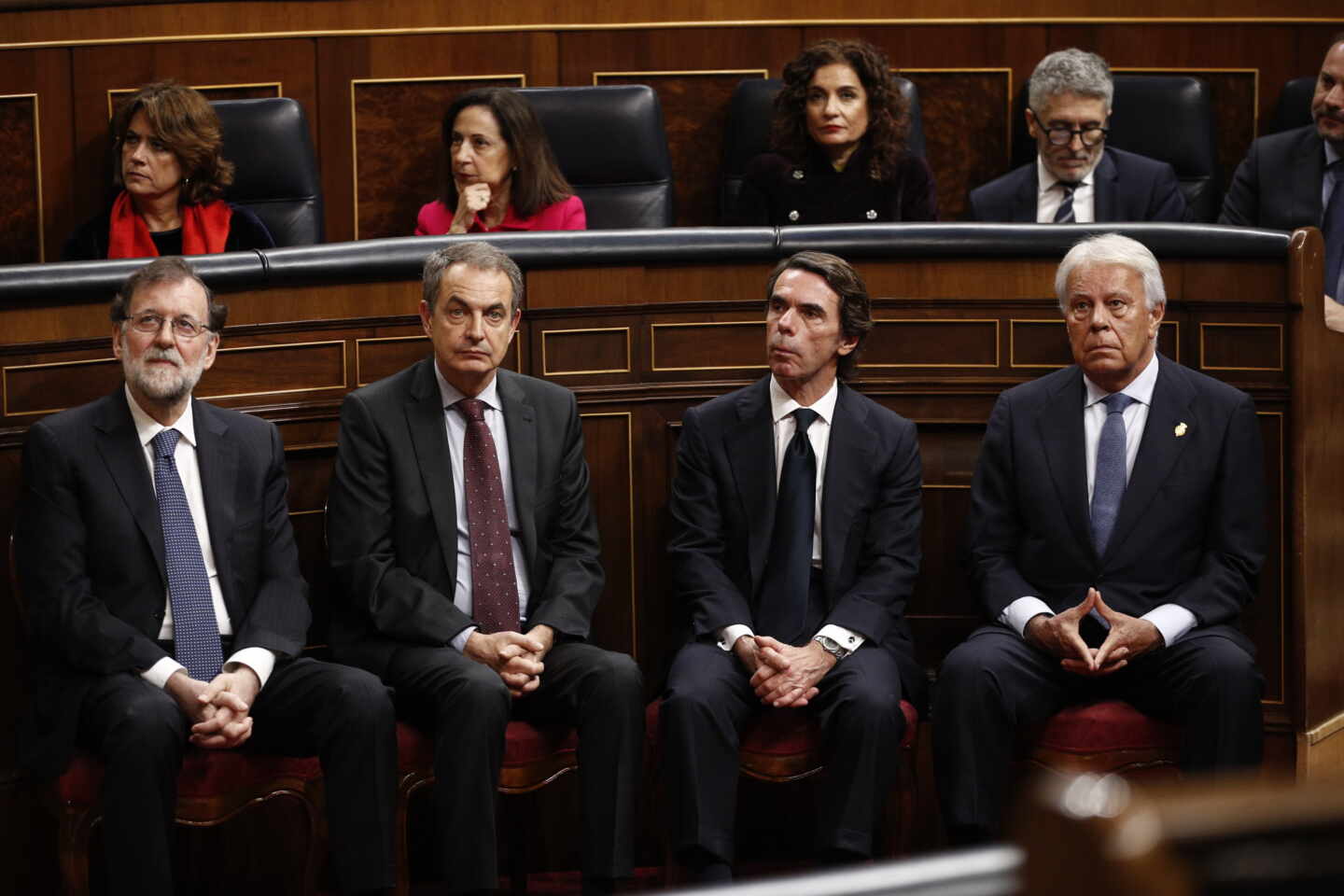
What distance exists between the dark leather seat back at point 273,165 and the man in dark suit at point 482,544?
930mm

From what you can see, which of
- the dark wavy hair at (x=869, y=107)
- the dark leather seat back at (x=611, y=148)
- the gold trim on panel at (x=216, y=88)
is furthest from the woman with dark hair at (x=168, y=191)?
the dark wavy hair at (x=869, y=107)

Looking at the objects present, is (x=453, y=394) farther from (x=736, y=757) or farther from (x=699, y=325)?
(x=736, y=757)

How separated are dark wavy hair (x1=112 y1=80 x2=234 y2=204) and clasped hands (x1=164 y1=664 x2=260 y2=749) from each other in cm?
132

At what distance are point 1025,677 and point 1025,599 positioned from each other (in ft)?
0.48

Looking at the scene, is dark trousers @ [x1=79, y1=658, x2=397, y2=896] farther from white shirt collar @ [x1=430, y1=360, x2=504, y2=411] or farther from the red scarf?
the red scarf

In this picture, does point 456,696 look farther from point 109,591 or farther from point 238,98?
point 238,98

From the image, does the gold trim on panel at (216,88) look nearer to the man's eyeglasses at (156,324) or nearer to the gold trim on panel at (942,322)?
the man's eyeglasses at (156,324)

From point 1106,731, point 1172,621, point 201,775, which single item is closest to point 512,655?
point 201,775

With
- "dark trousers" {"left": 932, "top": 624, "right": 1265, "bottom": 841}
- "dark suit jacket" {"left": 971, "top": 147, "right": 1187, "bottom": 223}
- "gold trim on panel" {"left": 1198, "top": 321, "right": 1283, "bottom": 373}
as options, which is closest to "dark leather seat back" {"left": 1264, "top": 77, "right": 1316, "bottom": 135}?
"dark suit jacket" {"left": 971, "top": 147, "right": 1187, "bottom": 223}

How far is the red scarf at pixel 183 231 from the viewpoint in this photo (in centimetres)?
343

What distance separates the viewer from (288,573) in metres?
2.71

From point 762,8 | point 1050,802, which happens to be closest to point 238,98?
point 762,8

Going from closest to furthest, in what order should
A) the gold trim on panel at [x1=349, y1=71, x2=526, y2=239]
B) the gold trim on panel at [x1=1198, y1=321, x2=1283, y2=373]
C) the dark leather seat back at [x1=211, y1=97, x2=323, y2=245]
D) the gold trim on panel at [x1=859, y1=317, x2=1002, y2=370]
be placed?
the gold trim on panel at [x1=1198, y1=321, x2=1283, y2=373] → the gold trim on panel at [x1=859, y1=317, x2=1002, y2=370] → the dark leather seat back at [x1=211, y1=97, x2=323, y2=245] → the gold trim on panel at [x1=349, y1=71, x2=526, y2=239]

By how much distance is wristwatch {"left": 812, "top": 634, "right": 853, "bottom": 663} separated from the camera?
2752mm
